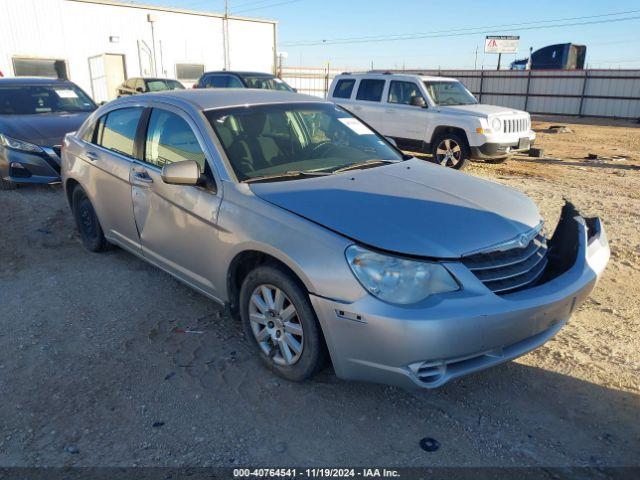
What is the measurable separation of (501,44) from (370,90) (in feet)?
104

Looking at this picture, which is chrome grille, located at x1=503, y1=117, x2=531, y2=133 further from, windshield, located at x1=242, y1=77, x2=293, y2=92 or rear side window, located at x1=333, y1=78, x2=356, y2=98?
windshield, located at x1=242, y1=77, x2=293, y2=92

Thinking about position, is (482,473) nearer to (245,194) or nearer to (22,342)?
(245,194)

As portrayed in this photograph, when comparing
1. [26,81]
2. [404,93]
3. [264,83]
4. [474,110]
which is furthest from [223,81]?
[474,110]

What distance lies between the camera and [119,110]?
4570 millimetres

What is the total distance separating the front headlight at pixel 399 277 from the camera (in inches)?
97.6

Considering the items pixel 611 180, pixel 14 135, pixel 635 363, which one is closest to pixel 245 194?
pixel 635 363

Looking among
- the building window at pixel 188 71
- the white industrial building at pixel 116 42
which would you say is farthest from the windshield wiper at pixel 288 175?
the building window at pixel 188 71

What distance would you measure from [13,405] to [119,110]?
9.00 ft

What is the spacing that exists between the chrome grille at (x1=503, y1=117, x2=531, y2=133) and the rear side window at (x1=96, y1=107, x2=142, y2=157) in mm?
7304

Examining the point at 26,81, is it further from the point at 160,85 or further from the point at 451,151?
the point at 160,85

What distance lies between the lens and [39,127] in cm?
759

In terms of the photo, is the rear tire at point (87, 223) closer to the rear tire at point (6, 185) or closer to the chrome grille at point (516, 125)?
the rear tire at point (6, 185)

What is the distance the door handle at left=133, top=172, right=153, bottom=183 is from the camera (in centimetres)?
383

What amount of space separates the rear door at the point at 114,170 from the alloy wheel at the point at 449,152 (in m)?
6.66
